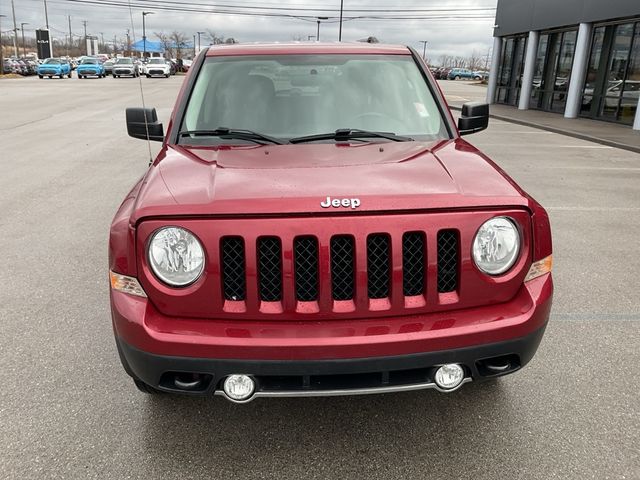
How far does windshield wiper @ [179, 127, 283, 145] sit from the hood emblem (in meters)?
1.06

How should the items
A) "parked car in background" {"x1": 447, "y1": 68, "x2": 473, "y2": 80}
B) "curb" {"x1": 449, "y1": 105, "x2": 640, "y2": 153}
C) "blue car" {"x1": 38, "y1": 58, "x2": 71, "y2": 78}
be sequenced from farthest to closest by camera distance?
"parked car in background" {"x1": 447, "y1": 68, "x2": 473, "y2": 80} → "blue car" {"x1": 38, "y1": 58, "x2": 71, "y2": 78} → "curb" {"x1": 449, "y1": 105, "x2": 640, "y2": 153}

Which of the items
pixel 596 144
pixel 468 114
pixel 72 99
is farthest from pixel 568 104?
pixel 72 99

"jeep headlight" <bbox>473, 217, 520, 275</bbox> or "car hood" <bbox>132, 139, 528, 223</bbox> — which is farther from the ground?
"car hood" <bbox>132, 139, 528, 223</bbox>

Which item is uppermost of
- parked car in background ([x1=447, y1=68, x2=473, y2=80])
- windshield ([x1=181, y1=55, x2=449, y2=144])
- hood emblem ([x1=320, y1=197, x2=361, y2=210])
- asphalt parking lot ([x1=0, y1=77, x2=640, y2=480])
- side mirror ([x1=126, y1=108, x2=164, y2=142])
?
windshield ([x1=181, y1=55, x2=449, y2=144])

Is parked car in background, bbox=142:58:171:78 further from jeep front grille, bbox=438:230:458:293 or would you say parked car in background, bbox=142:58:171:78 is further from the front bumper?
jeep front grille, bbox=438:230:458:293

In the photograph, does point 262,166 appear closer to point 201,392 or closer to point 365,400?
point 201,392

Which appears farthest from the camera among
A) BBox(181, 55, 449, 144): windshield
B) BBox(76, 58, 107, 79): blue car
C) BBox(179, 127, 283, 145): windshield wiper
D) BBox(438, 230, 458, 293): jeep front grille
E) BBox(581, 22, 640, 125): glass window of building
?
BBox(76, 58, 107, 79): blue car

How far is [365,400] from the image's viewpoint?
2943 mm

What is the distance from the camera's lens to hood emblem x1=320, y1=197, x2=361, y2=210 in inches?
86.1

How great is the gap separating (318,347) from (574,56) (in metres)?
21.2

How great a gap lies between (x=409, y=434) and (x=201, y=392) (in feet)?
3.48

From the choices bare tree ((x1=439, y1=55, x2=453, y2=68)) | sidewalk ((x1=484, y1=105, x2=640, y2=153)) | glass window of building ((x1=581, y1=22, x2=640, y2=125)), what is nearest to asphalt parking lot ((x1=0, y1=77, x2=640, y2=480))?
sidewalk ((x1=484, y1=105, x2=640, y2=153))

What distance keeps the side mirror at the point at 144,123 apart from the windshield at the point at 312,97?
1.19ft

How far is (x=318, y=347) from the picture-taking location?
2113 millimetres
